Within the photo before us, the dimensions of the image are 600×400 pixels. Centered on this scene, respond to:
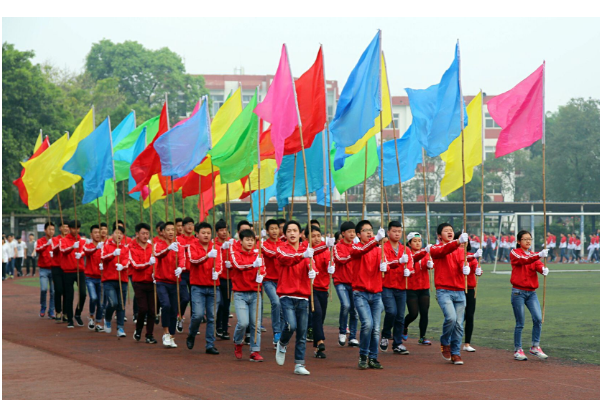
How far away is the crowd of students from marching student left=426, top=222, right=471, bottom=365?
0.6 inches

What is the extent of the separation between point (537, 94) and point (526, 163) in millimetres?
51689

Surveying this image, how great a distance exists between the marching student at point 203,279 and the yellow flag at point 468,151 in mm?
3993

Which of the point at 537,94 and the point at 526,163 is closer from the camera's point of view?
the point at 537,94

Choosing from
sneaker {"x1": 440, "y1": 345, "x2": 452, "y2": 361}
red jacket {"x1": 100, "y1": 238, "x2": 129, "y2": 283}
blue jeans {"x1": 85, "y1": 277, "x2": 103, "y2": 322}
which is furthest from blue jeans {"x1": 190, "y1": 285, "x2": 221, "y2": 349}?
blue jeans {"x1": 85, "y1": 277, "x2": 103, "y2": 322}

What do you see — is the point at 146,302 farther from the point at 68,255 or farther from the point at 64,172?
the point at 64,172

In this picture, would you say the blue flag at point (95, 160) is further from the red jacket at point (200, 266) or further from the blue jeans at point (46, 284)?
the red jacket at point (200, 266)

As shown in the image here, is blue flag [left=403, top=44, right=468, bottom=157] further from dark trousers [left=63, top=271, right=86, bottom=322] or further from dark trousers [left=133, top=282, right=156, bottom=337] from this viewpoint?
dark trousers [left=63, top=271, right=86, bottom=322]

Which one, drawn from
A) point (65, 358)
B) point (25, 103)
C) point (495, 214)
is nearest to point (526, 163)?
point (495, 214)

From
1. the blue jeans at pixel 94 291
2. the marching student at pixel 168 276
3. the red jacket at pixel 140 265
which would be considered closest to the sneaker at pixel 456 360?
the marching student at pixel 168 276

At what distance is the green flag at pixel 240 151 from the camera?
42.1ft

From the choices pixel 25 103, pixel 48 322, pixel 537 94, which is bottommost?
pixel 48 322

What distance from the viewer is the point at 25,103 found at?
37719mm

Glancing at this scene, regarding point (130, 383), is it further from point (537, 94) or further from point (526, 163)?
point (526, 163)

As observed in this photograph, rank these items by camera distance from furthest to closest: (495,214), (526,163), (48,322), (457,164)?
(526,163)
(495,214)
(48,322)
(457,164)
